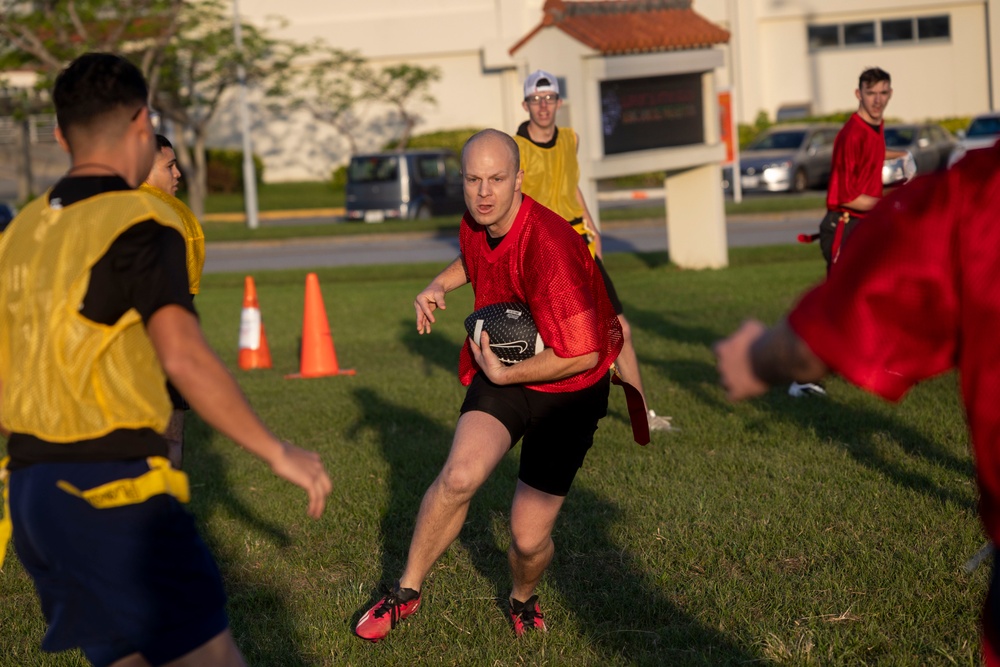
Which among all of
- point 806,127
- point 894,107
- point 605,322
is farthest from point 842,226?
point 894,107

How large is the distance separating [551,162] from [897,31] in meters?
39.9

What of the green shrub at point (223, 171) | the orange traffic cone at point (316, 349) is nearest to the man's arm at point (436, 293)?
the orange traffic cone at point (316, 349)

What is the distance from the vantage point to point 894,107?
44.9 metres

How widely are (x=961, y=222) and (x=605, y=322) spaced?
2.96 meters

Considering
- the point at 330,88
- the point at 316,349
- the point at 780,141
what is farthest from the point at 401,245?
the point at 330,88

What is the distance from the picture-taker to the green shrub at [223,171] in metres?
47.1

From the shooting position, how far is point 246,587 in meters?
5.76

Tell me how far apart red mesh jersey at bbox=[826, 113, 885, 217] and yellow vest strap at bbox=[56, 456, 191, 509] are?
635cm

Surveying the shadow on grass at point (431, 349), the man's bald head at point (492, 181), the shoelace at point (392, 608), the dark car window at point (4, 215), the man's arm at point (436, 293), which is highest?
the dark car window at point (4, 215)

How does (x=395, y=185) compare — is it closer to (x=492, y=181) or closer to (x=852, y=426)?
(x=852, y=426)

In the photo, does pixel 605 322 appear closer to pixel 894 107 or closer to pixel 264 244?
pixel 264 244

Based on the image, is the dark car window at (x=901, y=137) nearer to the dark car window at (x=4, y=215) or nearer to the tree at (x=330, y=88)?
the tree at (x=330, y=88)

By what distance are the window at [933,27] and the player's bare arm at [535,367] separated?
4316 cm

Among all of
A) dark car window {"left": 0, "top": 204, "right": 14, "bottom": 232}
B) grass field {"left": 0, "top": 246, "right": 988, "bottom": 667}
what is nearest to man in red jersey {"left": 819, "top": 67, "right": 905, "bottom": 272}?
grass field {"left": 0, "top": 246, "right": 988, "bottom": 667}
